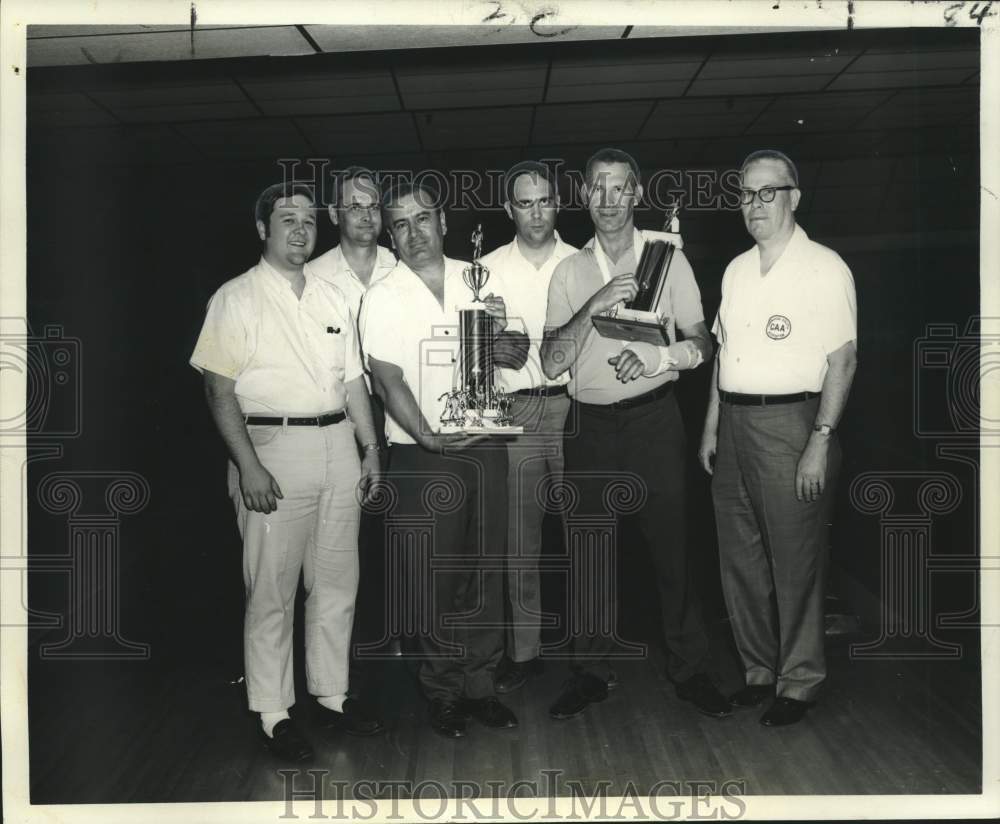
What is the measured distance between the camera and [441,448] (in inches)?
110

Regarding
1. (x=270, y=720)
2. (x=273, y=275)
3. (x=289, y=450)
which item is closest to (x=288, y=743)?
(x=270, y=720)

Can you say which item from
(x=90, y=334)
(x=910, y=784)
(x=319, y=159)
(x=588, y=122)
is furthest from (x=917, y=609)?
(x=90, y=334)

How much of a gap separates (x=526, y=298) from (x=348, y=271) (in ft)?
1.83

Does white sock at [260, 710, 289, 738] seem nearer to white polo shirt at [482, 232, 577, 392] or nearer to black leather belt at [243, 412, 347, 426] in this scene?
black leather belt at [243, 412, 347, 426]

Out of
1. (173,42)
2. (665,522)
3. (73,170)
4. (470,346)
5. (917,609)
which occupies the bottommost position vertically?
(917,609)

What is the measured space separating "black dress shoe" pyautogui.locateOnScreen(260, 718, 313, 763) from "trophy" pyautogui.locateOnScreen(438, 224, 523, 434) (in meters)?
1.00

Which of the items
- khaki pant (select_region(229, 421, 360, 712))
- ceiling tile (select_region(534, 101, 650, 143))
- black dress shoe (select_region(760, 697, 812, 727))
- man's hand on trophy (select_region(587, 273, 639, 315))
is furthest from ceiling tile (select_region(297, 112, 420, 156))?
black dress shoe (select_region(760, 697, 812, 727))

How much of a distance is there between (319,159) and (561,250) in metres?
0.80

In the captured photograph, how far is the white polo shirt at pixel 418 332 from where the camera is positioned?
2.79 m

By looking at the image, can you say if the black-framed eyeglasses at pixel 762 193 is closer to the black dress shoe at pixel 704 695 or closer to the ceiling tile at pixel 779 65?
the ceiling tile at pixel 779 65

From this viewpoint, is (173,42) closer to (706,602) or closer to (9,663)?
(9,663)

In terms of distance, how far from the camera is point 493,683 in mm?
2861

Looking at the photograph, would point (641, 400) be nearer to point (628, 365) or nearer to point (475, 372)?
point (628, 365)

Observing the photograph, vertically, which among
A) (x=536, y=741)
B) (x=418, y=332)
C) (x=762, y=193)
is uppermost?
→ (x=762, y=193)
